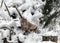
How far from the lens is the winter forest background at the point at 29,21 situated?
10.2ft

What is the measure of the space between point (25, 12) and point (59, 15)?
0.47 meters

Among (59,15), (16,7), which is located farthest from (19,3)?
(59,15)

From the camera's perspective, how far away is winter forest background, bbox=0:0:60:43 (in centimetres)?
312

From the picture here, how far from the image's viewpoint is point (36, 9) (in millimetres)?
3480

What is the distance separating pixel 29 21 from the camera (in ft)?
10.7

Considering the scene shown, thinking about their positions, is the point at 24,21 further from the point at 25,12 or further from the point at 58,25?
the point at 58,25

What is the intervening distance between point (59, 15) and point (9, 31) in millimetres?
735

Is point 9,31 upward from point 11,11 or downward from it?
downward

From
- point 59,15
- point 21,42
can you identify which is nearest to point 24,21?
point 21,42

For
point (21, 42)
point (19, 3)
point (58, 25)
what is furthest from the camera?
point (19, 3)

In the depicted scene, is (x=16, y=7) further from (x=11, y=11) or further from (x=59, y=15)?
(x=59, y=15)

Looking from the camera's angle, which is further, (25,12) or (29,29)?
(25,12)

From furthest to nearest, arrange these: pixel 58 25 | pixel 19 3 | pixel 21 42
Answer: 1. pixel 19 3
2. pixel 58 25
3. pixel 21 42

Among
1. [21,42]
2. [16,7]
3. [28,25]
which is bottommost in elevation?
[21,42]
